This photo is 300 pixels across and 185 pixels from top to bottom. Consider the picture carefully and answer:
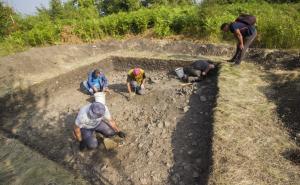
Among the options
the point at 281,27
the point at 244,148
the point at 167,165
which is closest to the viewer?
the point at 244,148

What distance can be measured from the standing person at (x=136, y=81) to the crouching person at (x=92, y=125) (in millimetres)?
1928

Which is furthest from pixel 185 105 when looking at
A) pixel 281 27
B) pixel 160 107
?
pixel 281 27

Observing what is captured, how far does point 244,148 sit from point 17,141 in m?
4.09

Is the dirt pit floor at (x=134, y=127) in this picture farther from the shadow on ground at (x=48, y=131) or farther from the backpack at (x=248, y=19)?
the backpack at (x=248, y=19)

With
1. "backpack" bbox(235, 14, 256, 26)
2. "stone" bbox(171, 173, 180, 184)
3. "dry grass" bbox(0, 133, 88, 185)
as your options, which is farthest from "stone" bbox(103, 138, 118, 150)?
"backpack" bbox(235, 14, 256, 26)

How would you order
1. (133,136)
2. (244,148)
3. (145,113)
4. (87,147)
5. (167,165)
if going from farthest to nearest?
1. (145,113)
2. (133,136)
3. (87,147)
4. (167,165)
5. (244,148)

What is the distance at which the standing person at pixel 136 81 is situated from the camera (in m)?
7.08

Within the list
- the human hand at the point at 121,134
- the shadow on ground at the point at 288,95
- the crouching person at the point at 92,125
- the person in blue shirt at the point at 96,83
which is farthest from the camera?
the person in blue shirt at the point at 96,83

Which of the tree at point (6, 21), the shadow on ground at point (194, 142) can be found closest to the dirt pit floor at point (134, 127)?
the shadow on ground at point (194, 142)

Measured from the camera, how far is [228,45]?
9.05m

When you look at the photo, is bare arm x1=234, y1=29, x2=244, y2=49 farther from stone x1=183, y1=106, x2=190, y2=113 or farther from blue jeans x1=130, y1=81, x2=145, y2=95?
blue jeans x1=130, y1=81, x2=145, y2=95

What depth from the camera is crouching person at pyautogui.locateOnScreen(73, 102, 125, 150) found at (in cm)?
474

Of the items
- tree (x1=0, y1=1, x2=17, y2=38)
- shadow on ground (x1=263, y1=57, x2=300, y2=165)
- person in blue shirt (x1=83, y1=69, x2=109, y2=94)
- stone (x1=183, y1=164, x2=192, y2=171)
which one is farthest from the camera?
tree (x1=0, y1=1, x2=17, y2=38)

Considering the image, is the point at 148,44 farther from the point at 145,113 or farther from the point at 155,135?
the point at 155,135
